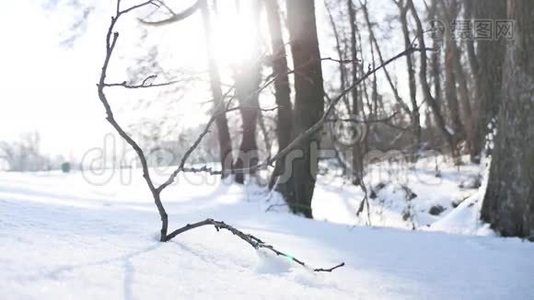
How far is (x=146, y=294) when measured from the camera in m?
1.26

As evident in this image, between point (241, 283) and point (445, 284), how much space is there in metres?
0.77

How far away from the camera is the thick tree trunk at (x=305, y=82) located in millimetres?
5320

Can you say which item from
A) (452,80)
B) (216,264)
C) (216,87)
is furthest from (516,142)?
(452,80)

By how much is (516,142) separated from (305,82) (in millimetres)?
2094

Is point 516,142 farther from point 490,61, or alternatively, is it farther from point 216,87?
point 216,87

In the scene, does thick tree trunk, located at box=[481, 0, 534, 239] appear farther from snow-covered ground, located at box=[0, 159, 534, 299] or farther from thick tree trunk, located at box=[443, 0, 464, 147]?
thick tree trunk, located at box=[443, 0, 464, 147]

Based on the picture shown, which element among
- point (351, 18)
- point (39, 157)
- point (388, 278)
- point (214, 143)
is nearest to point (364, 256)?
point (388, 278)

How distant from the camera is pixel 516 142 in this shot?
4051 millimetres

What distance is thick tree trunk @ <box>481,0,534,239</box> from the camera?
3949 millimetres

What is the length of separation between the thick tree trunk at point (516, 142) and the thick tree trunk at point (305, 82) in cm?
179

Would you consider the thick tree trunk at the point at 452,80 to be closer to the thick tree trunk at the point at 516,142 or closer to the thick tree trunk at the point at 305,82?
the thick tree trunk at the point at 305,82

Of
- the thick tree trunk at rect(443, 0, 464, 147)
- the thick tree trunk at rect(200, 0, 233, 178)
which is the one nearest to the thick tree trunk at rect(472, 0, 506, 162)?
the thick tree trunk at rect(443, 0, 464, 147)

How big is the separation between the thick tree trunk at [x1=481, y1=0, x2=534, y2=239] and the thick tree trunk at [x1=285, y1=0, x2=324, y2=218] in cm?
179

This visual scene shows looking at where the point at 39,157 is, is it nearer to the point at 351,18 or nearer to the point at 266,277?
the point at 351,18
